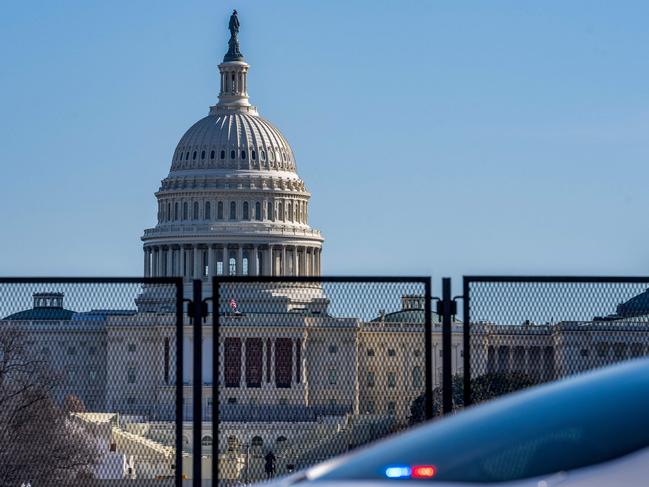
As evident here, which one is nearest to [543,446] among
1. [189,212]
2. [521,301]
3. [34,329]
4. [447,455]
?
[447,455]

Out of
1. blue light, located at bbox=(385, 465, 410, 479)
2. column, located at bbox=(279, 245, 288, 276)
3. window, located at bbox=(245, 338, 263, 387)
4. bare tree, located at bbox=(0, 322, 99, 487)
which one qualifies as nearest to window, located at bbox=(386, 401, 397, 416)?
window, located at bbox=(245, 338, 263, 387)

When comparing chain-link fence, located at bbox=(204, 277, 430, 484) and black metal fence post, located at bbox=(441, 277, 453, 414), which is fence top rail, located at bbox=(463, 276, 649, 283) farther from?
chain-link fence, located at bbox=(204, 277, 430, 484)

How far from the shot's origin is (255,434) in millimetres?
17422

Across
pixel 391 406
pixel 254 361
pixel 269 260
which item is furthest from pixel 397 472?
pixel 269 260

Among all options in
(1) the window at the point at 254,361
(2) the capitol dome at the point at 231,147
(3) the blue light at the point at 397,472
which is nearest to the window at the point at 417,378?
(1) the window at the point at 254,361

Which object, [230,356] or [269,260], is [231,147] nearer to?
[269,260]

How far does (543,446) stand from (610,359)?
8918mm

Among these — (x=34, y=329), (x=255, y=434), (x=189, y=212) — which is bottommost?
(x=255, y=434)

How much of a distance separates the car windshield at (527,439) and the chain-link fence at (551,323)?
799cm

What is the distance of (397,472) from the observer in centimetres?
635

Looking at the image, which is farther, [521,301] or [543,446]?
[521,301]

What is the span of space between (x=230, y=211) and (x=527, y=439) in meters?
188

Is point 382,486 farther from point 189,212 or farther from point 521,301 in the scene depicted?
point 189,212

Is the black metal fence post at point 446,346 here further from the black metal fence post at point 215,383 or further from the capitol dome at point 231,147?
the capitol dome at point 231,147
